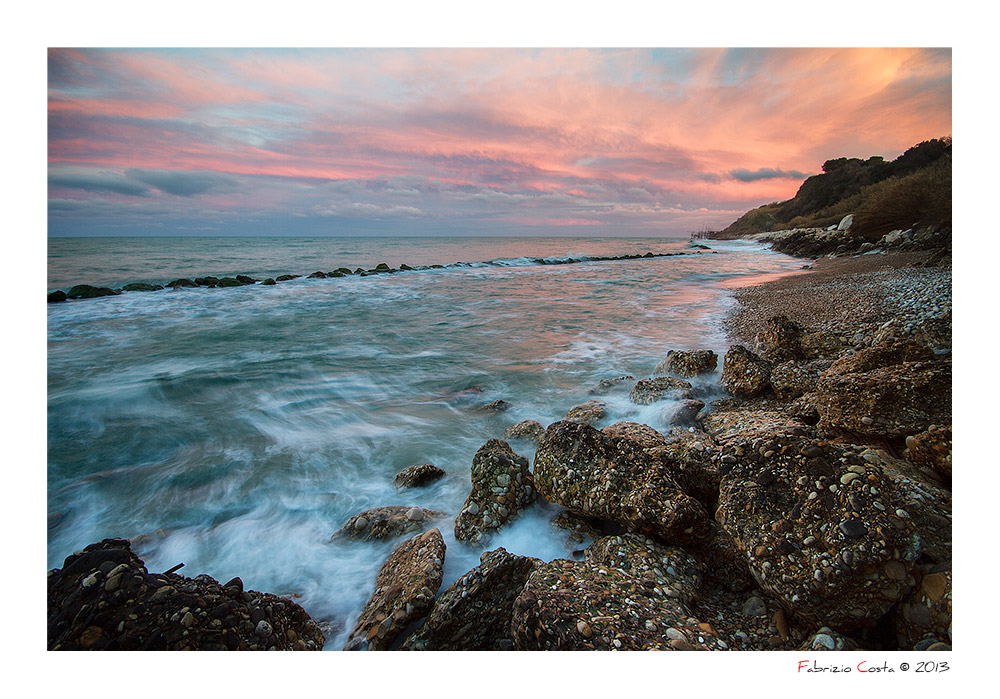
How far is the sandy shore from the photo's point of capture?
4.75 meters

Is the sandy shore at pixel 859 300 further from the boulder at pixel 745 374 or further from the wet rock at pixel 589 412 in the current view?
the wet rock at pixel 589 412

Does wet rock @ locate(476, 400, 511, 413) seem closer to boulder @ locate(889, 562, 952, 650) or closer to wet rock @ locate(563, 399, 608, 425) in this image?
wet rock @ locate(563, 399, 608, 425)

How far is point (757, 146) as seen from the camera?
3793 millimetres

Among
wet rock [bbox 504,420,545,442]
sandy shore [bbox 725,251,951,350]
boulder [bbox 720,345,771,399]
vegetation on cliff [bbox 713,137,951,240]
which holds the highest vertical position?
vegetation on cliff [bbox 713,137,951,240]

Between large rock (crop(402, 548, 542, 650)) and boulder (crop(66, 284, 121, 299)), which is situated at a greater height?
boulder (crop(66, 284, 121, 299))

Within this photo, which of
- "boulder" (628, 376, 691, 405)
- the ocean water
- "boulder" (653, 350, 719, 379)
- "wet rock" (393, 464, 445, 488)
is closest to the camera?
the ocean water

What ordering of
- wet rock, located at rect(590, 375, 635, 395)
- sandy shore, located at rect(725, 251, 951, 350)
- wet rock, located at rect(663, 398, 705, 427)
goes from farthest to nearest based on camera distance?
wet rock, located at rect(590, 375, 635, 395) → sandy shore, located at rect(725, 251, 951, 350) → wet rock, located at rect(663, 398, 705, 427)

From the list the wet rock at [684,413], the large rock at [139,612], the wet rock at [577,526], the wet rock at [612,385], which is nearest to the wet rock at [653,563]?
the wet rock at [577,526]

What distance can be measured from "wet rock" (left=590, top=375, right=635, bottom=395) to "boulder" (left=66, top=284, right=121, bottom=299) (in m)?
8.81

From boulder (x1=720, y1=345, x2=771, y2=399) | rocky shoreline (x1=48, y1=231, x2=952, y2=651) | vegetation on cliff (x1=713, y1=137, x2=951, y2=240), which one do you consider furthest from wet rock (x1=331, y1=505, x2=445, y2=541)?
vegetation on cliff (x1=713, y1=137, x2=951, y2=240)

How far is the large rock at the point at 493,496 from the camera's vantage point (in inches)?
102

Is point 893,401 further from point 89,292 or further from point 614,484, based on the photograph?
point 89,292

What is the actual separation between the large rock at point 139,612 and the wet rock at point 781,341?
5284mm
